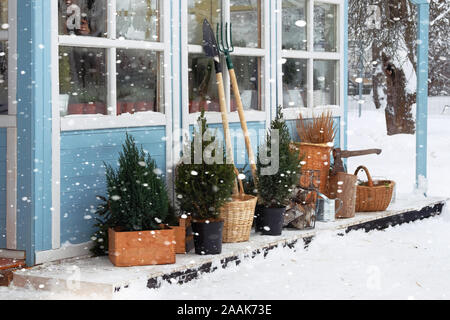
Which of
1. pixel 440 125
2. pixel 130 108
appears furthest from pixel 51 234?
pixel 440 125

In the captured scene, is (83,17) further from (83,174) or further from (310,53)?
(310,53)

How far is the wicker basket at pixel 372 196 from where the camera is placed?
7.50m

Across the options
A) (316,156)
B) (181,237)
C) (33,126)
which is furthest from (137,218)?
(316,156)

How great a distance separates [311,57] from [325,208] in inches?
65.6

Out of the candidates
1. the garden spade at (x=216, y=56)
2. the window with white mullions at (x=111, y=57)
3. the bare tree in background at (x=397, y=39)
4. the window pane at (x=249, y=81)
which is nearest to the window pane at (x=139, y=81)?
the window with white mullions at (x=111, y=57)

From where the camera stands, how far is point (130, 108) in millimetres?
5941

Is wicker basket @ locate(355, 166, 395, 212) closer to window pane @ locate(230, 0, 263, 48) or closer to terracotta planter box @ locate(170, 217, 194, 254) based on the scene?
window pane @ locate(230, 0, 263, 48)

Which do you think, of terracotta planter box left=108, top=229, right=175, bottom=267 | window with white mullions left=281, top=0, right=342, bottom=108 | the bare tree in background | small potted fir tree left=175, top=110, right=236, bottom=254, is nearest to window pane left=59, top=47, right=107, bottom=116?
small potted fir tree left=175, top=110, right=236, bottom=254

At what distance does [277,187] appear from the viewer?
20.7 feet

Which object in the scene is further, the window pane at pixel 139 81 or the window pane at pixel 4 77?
the window pane at pixel 139 81

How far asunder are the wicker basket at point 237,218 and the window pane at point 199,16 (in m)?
1.41

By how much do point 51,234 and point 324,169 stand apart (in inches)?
115

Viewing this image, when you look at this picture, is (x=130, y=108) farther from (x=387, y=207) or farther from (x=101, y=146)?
(x=387, y=207)

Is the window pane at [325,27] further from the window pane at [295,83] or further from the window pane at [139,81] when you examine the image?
the window pane at [139,81]
